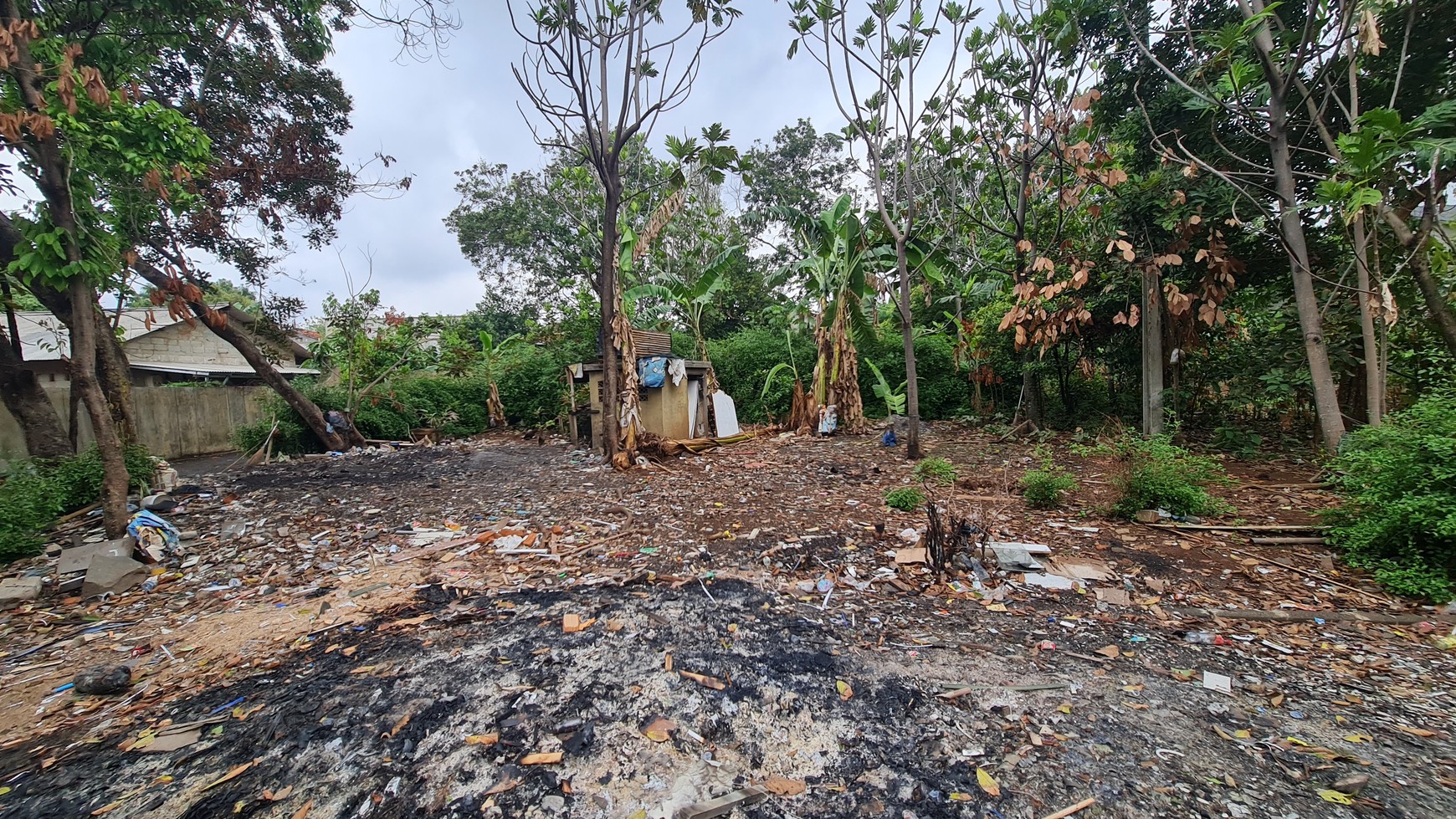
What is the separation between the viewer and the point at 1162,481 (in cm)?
410

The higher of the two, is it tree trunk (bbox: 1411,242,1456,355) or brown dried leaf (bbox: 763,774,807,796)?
tree trunk (bbox: 1411,242,1456,355)


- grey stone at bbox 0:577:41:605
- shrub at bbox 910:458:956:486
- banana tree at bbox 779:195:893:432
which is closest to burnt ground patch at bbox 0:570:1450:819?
grey stone at bbox 0:577:41:605

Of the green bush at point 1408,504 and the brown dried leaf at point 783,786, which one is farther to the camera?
the green bush at point 1408,504

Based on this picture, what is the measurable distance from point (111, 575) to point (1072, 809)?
585 centimetres

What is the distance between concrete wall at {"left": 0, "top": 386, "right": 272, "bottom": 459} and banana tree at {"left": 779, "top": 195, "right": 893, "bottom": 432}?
12.1m

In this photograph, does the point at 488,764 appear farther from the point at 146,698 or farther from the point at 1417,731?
the point at 1417,731

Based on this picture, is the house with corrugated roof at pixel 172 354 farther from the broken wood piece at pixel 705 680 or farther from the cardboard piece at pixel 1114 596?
the cardboard piece at pixel 1114 596

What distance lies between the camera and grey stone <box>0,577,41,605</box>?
3469 millimetres

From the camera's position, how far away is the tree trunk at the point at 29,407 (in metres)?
5.75

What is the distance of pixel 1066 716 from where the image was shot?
2080 millimetres

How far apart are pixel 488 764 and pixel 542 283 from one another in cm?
2038

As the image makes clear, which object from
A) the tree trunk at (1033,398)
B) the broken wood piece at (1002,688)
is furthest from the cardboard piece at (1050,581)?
the tree trunk at (1033,398)

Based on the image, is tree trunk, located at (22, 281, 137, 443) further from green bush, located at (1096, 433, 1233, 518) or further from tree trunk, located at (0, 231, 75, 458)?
green bush, located at (1096, 433, 1233, 518)

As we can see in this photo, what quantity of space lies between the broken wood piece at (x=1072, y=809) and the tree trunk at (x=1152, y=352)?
6236 mm
